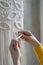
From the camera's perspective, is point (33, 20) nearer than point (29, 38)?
No

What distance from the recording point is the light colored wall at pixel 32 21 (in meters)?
1.40

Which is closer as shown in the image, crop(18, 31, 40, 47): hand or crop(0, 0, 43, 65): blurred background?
crop(18, 31, 40, 47): hand

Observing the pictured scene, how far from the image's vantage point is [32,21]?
142 cm

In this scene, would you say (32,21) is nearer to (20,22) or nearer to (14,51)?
(20,22)

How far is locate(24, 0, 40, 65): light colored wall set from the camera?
1.40 m

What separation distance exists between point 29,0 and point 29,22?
7.5 inches

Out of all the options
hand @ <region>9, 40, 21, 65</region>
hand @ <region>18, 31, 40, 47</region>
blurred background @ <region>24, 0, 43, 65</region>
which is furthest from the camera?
blurred background @ <region>24, 0, 43, 65</region>

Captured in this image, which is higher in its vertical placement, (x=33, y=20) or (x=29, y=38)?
(x=33, y=20)

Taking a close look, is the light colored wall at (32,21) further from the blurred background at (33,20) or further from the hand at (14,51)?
the hand at (14,51)

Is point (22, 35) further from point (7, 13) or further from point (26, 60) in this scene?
point (26, 60)

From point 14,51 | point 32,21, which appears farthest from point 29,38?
point 32,21

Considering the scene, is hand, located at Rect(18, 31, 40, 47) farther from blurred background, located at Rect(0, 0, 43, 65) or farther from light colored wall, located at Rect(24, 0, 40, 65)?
light colored wall, located at Rect(24, 0, 40, 65)

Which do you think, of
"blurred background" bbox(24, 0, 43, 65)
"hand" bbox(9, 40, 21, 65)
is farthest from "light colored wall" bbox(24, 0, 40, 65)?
"hand" bbox(9, 40, 21, 65)

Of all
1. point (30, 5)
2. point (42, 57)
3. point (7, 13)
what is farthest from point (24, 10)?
point (42, 57)
